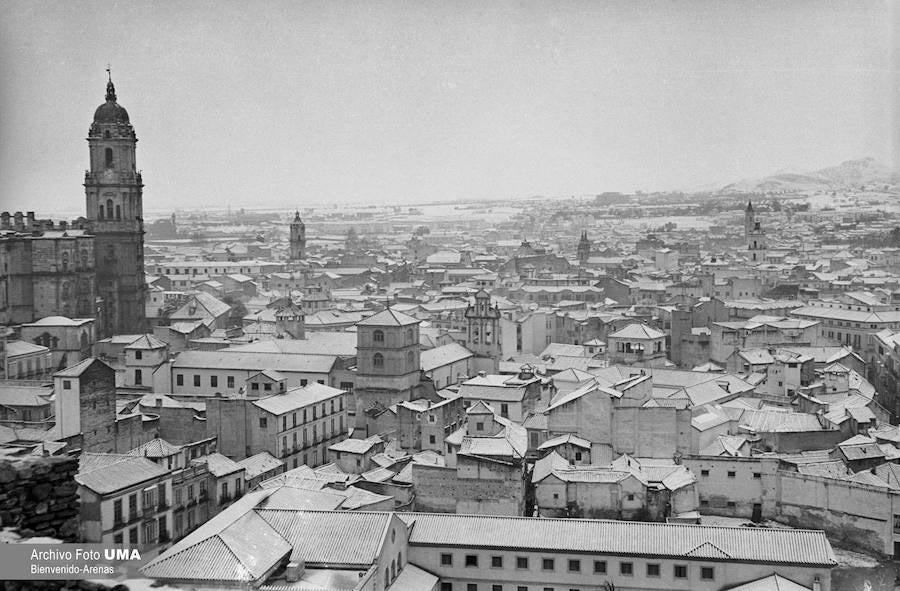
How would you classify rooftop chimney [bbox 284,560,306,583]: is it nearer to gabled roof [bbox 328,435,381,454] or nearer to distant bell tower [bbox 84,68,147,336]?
gabled roof [bbox 328,435,381,454]

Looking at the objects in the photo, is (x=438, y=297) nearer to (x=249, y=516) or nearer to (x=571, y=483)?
(x=571, y=483)

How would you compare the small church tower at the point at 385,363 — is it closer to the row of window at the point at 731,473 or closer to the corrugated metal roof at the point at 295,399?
the corrugated metal roof at the point at 295,399

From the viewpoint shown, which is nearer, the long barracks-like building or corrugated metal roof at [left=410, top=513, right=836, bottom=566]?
the long barracks-like building

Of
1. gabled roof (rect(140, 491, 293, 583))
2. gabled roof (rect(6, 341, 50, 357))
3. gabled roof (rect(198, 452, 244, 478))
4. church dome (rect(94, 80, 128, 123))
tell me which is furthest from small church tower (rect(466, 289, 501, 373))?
gabled roof (rect(140, 491, 293, 583))

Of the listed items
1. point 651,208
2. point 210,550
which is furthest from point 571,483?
point 651,208

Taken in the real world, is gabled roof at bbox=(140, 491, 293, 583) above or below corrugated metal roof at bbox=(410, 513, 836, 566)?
above

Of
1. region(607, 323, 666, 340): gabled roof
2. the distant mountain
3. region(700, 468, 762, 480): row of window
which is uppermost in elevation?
the distant mountain

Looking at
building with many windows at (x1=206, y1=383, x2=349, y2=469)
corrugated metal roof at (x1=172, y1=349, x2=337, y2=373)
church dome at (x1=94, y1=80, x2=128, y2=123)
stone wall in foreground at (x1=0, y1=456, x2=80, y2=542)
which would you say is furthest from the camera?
church dome at (x1=94, y1=80, x2=128, y2=123)

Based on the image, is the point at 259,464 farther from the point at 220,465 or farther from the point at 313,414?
the point at 313,414
